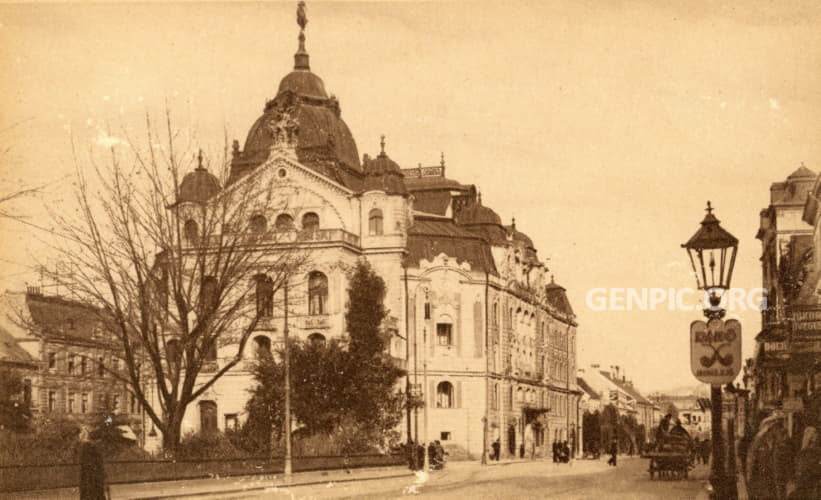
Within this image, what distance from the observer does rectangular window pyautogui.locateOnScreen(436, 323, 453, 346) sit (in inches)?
2559

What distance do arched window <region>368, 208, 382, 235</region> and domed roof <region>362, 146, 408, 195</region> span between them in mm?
1214

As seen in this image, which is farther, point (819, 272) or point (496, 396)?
point (496, 396)

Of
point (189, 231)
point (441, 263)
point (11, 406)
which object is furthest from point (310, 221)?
point (11, 406)

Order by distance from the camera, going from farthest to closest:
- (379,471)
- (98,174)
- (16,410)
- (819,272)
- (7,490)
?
(16,410) < (379,471) < (98,174) < (819,272) < (7,490)

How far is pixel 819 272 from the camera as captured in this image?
29.7m

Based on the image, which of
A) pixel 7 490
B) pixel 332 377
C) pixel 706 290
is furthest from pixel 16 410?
pixel 706 290

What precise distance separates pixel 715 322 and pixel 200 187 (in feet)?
84.7

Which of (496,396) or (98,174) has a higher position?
(98,174)

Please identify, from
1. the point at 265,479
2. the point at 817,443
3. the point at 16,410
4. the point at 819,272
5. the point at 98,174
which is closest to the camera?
the point at 817,443

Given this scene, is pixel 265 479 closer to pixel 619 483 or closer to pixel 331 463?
pixel 331 463

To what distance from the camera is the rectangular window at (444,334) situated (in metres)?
65.0

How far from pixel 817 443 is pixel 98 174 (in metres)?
27.9

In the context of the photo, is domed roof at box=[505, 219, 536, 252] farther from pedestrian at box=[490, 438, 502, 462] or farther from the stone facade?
pedestrian at box=[490, 438, 502, 462]

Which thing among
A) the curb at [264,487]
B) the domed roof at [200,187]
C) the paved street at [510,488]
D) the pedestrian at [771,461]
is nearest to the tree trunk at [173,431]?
the curb at [264,487]
